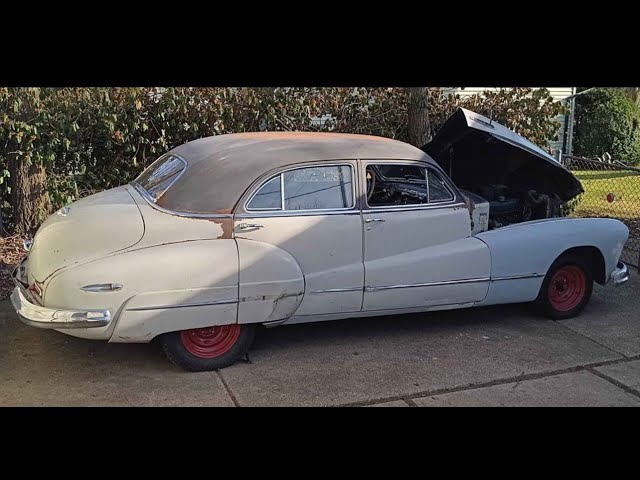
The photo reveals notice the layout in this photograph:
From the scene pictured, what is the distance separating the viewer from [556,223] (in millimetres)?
5367

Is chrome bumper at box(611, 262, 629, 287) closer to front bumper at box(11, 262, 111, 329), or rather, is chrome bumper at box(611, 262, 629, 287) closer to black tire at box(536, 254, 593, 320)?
black tire at box(536, 254, 593, 320)

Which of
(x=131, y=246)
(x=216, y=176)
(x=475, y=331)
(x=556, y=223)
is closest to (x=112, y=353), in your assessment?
(x=131, y=246)

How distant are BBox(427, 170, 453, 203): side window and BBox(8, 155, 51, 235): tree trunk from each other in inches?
185

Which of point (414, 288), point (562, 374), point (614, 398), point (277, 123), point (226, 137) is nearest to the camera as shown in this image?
point (614, 398)

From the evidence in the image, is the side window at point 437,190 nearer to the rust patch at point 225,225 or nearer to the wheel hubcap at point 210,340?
the rust patch at point 225,225

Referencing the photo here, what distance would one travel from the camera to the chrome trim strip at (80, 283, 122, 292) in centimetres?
385

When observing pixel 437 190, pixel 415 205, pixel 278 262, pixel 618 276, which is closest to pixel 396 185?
pixel 415 205

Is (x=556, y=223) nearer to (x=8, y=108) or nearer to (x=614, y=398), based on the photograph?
(x=614, y=398)

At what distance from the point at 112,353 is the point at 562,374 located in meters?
3.39

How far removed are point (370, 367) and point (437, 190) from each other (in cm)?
160

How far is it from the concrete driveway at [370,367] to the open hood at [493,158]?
55.6 inches

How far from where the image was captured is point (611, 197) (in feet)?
22.8

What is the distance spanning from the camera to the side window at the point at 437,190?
5.02 metres

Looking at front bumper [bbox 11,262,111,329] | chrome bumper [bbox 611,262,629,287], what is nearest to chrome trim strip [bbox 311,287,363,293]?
front bumper [bbox 11,262,111,329]
